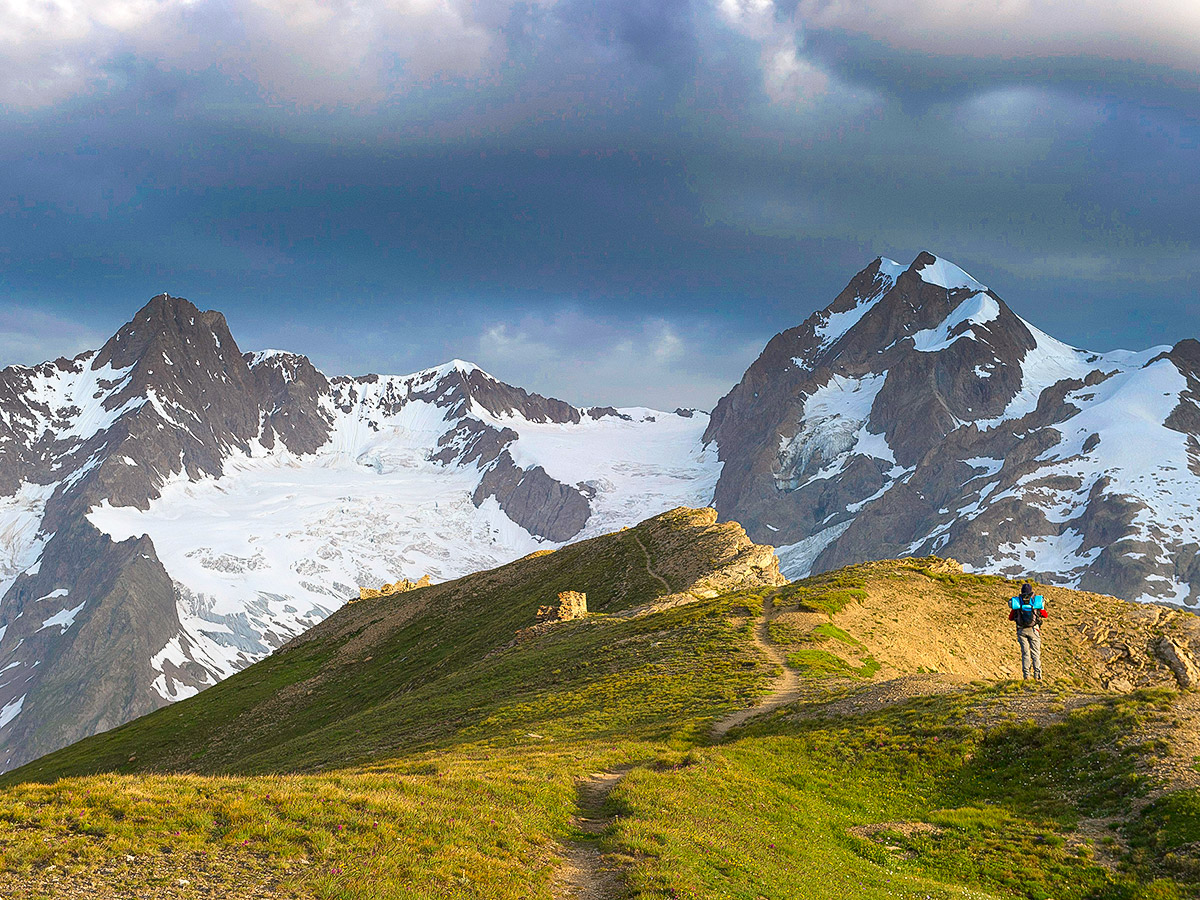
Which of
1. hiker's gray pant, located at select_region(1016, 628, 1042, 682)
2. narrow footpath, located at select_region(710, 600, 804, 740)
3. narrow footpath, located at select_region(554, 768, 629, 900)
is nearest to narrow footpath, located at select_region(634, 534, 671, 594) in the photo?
narrow footpath, located at select_region(710, 600, 804, 740)

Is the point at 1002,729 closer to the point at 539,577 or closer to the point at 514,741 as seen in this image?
the point at 514,741

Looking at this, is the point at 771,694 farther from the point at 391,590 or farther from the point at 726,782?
the point at 391,590

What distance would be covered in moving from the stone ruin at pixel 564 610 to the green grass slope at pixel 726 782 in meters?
12.0

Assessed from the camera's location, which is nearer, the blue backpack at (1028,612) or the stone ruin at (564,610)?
the blue backpack at (1028,612)

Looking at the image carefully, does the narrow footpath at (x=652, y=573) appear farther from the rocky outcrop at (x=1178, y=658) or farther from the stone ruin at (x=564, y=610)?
the rocky outcrop at (x=1178, y=658)

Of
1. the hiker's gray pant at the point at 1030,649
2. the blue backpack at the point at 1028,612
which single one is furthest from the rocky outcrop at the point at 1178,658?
the blue backpack at the point at 1028,612

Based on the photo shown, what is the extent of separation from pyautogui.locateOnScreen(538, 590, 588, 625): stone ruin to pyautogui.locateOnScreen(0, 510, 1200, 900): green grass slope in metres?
12.0

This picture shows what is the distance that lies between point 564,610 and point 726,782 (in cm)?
4955

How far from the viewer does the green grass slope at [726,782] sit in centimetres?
1928

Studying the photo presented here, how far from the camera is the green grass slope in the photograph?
759 inches

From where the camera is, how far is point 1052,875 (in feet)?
78.6

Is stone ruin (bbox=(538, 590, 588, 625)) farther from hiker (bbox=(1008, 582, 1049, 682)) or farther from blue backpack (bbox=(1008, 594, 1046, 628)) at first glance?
blue backpack (bbox=(1008, 594, 1046, 628))

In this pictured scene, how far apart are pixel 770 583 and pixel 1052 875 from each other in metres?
60.1

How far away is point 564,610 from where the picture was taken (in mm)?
78000
